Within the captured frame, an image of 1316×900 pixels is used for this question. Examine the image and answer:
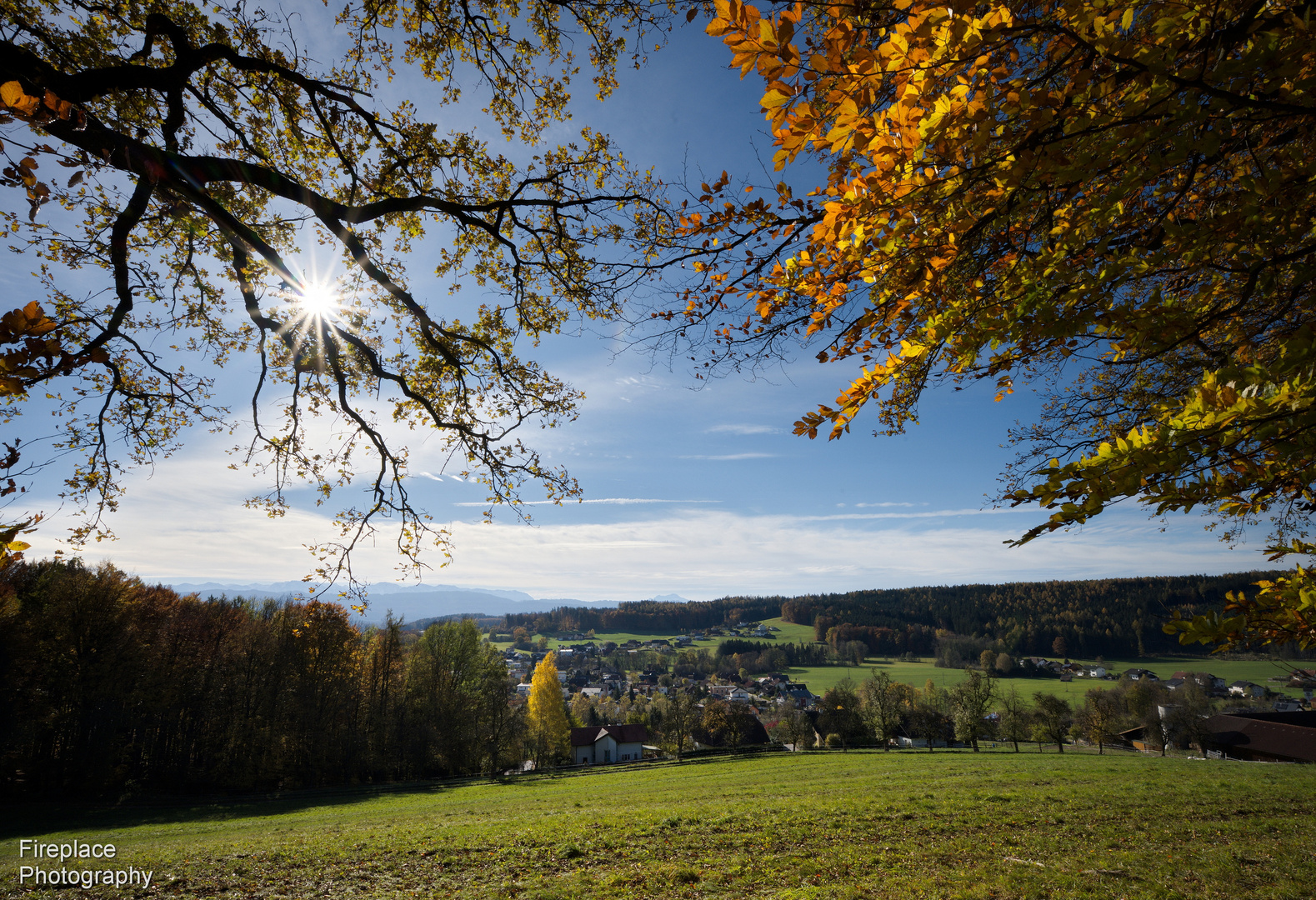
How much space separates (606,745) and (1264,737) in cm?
5480

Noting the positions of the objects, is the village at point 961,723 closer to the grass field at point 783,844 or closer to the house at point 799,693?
the house at point 799,693

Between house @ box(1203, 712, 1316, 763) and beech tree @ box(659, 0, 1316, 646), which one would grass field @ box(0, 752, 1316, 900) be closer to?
beech tree @ box(659, 0, 1316, 646)

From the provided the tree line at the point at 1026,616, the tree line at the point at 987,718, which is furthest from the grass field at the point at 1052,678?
the tree line at the point at 987,718

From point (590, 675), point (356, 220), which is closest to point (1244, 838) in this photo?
point (356, 220)

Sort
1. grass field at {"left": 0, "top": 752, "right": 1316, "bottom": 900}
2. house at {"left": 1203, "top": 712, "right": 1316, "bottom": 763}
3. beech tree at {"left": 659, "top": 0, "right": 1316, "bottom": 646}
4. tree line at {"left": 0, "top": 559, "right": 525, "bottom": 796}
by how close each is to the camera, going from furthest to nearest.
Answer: house at {"left": 1203, "top": 712, "right": 1316, "bottom": 763} < tree line at {"left": 0, "top": 559, "right": 525, "bottom": 796} < grass field at {"left": 0, "top": 752, "right": 1316, "bottom": 900} < beech tree at {"left": 659, "top": 0, "right": 1316, "bottom": 646}

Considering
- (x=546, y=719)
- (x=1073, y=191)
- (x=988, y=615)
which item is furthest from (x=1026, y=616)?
(x=1073, y=191)

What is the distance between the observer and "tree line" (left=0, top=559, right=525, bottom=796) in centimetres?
2297

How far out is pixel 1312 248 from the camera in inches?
83.7

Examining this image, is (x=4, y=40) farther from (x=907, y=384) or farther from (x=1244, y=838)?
(x=1244, y=838)

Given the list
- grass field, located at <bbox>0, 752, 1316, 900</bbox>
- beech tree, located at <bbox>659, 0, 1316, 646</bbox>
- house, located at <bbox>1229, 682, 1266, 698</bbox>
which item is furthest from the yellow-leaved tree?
house, located at <bbox>1229, 682, 1266, 698</bbox>

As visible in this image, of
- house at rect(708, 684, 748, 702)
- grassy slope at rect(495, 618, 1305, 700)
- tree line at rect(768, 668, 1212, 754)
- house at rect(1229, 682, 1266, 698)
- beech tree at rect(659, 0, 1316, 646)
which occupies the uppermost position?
beech tree at rect(659, 0, 1316, 646)

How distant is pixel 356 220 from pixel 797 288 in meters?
4.69

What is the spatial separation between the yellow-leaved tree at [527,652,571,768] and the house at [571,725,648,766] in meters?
7.05

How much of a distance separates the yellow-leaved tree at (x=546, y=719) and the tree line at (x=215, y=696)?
14.6 ft
